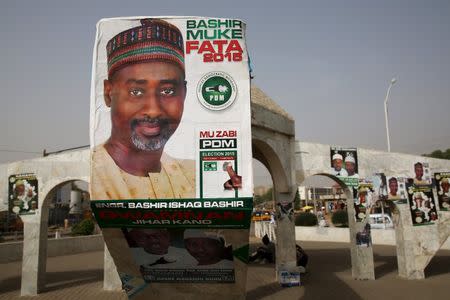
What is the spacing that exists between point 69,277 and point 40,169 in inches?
220

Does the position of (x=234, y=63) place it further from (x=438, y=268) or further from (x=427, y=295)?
(x=438, y=268)

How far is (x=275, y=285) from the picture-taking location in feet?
46.6

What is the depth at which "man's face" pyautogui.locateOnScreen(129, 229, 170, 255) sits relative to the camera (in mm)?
7242

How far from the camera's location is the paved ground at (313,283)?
1284cm

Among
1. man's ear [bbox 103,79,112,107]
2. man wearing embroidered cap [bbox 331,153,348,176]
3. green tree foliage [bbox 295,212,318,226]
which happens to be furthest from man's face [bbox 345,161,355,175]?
green tree foliage [bbox 295,212,318,226]

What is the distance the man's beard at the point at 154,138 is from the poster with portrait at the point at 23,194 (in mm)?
9319

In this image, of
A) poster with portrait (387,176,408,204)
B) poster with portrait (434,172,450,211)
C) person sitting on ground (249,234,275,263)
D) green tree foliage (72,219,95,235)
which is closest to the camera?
poster with portrait (387,176,408,204)

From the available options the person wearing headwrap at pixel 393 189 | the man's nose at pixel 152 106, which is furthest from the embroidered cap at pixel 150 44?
the person wearing headwrap at pixel 393 189

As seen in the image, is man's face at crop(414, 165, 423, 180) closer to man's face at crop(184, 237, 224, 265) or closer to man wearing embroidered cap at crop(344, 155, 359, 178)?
man wearing embroidered cap at crop(344, 155, 359, 178)

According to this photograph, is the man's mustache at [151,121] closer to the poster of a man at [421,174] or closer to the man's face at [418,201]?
the man's face at [418,201]

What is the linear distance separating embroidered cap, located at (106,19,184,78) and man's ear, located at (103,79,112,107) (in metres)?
0.17

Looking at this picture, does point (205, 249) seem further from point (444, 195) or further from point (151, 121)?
point (444, 195)

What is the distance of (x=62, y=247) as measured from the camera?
25.3m

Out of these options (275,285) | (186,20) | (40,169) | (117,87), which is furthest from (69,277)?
(186,20)
